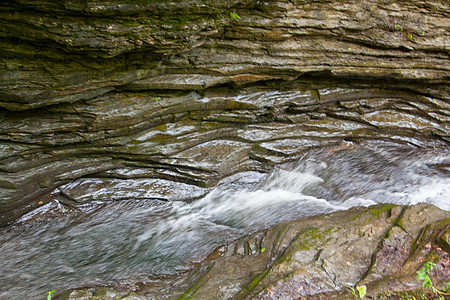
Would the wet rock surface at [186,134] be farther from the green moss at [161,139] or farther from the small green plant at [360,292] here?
the small green plant at [360,292]

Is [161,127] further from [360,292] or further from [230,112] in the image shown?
[360,292]

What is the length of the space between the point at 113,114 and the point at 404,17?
6.60 m

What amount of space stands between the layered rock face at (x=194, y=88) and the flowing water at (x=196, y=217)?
370mm

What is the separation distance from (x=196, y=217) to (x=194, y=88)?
2.68m

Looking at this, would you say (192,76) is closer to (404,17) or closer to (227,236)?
(227,236)

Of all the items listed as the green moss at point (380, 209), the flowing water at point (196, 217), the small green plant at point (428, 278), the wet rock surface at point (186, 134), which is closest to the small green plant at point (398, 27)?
the wet rock surface at point (186, 134)

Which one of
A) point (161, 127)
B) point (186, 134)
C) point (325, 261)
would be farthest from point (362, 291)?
point (161, 127)

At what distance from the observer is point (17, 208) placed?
5.81m

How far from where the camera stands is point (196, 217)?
6.19 metres

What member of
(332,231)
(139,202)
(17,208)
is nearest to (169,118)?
(139,202)

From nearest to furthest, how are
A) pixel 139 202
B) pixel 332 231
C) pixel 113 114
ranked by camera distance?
pixel 332 231 → pixel 113 114 → pixel 139 202

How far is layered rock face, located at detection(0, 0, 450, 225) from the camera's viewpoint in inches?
190

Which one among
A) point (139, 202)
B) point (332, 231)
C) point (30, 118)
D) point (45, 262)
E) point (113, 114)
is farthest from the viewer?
point (139, 202)

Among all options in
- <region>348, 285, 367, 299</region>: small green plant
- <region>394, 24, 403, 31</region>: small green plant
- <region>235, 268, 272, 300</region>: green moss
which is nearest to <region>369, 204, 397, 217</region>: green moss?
<region>348, 285, 367, 299</region>: small green plant
